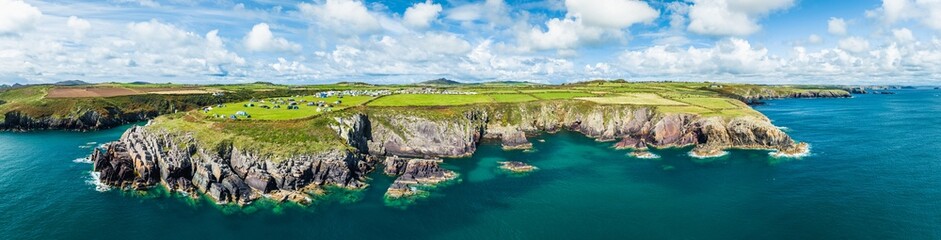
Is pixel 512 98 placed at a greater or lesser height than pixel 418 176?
greater

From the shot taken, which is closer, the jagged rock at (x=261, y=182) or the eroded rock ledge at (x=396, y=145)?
the jagged rock at (x=261, y=182)

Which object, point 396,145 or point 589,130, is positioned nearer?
point 396,145

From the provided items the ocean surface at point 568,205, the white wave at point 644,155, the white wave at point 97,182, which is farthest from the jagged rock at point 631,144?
the white wave at point 97,182

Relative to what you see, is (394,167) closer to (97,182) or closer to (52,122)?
(97,182)

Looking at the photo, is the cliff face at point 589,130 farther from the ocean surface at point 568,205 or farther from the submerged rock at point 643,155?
the ocean surface at point 568,205

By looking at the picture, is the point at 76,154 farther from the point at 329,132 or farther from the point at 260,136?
the point at 329,132

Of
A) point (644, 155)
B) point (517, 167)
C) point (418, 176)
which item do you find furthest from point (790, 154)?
point (418, 176)

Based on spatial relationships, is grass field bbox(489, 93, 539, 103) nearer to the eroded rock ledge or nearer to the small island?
the small island
